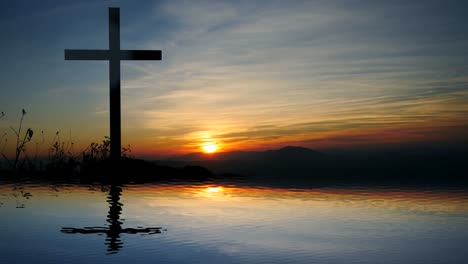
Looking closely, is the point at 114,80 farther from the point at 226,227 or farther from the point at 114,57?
the point at 226,227

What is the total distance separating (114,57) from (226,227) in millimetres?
10723

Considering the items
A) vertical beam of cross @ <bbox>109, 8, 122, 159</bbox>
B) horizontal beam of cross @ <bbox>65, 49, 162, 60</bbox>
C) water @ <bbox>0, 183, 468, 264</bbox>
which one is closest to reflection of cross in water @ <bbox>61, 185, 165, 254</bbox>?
water @ <bbox>0, 183, 468, 264</bbox>

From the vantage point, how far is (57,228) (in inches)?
333

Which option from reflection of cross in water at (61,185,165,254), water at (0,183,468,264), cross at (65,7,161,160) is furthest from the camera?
cross at (65,7,161,160)

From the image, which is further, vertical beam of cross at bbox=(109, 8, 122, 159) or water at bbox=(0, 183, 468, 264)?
vertical beam of cross at bbox=(109, 8, 122, 159)

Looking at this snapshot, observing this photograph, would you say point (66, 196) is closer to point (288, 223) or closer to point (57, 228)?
point (57, 228)

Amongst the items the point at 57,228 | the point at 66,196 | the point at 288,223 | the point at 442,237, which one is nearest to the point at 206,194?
the point at 66,196

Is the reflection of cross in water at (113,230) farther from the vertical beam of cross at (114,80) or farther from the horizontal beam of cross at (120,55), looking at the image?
the horizontal beam of cross at (120,55)

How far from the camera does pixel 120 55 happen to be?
709 inches

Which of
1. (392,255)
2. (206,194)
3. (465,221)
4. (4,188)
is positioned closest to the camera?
(392,255)

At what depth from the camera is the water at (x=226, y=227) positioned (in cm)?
678

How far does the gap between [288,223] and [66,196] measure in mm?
5845

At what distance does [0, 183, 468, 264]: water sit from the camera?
22.2 feet

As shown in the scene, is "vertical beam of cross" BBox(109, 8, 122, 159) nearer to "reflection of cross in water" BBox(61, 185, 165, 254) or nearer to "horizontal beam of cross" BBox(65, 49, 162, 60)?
"horizontal beam of cross" BBox(65, 49, 162, 60)
